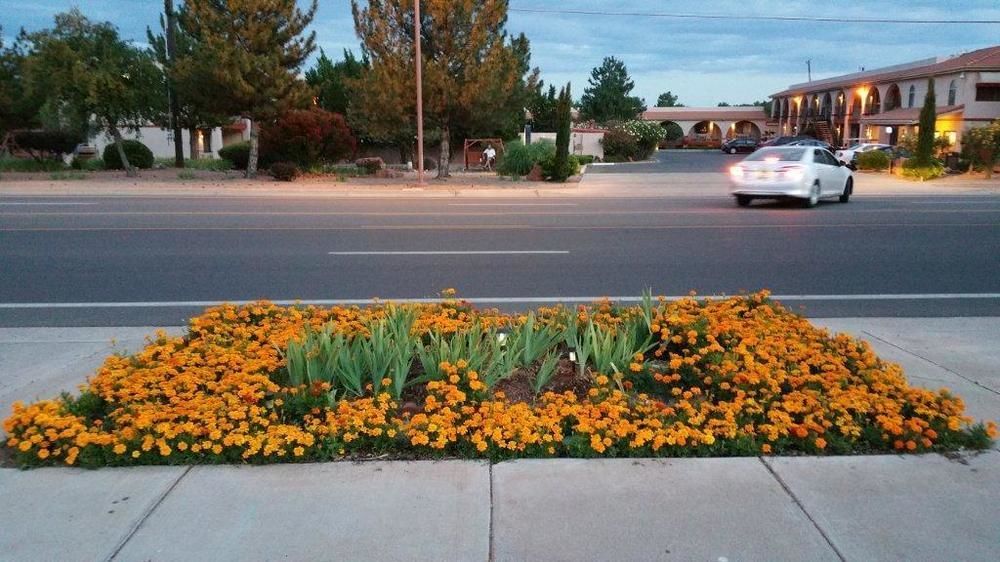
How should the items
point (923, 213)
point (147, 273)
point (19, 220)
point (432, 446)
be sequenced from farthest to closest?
1. point (923, 213)
2. point (19, 220)
3. point (147, 273)
4. point (432, 446)

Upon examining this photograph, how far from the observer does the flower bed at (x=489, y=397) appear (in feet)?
15.6

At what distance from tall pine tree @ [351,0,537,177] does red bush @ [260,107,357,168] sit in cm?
240

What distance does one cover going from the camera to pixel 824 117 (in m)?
70.1

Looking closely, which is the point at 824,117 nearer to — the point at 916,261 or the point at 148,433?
the point at 916,261

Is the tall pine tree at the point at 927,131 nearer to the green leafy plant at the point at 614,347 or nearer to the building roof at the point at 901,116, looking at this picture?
the building roof at the point at 901,116

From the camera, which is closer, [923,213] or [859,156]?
[923,213]

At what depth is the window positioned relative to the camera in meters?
46.2

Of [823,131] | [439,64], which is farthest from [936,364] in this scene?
[823,131]

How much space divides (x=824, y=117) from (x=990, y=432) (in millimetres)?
70847

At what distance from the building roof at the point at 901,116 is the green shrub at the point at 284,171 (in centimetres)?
3396

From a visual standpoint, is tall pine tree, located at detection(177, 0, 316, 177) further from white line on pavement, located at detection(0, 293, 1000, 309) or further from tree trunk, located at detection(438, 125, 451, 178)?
white line on pavement, located at detection(0, 293, 1000, 309)

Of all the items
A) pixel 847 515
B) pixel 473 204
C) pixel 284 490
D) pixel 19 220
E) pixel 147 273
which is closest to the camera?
pixel 847 515

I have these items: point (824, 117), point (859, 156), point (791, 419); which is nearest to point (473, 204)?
point (791, 419)

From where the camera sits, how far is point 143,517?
13.3 ft
